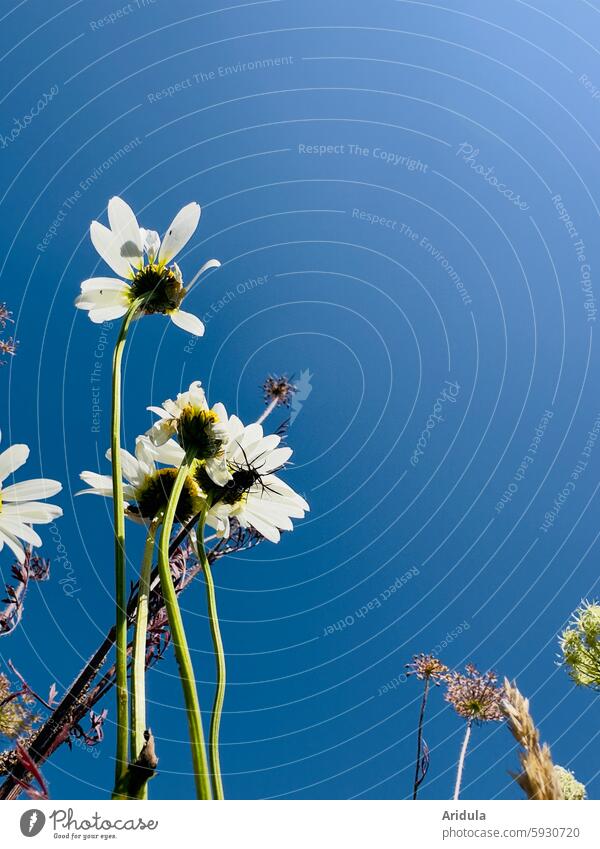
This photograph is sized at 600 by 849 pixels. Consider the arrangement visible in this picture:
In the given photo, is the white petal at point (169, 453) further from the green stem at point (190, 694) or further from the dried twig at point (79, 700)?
the green stem at point (190, 694)

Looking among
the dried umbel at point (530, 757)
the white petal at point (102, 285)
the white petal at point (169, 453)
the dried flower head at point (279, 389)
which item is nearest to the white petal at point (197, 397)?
the white petal at point (169, 453)

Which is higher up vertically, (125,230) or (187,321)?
(125,230)

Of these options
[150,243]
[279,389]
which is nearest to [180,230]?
[150,243]

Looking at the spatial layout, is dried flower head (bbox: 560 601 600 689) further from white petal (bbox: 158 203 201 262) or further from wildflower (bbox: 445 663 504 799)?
white petal (bbox: 158 203 201 262)

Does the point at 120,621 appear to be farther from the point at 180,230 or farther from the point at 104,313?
the point at 180,230

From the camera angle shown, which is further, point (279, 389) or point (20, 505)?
point (279, 389)

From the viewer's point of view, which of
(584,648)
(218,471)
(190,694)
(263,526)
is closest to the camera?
(190,694)
